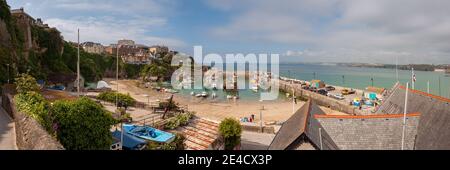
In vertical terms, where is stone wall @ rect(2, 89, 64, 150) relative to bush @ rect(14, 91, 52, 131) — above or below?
below

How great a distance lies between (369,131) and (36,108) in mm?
14139

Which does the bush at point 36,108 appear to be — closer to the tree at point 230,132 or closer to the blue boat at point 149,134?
the blue boat at point 149,134

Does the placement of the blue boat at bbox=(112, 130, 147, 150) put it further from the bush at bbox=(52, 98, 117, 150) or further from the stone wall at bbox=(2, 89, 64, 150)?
the stone wall at bbox=(2, 89, 64, 150)

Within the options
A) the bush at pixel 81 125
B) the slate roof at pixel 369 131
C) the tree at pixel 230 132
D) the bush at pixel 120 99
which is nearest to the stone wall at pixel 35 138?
the bush at pixel 81 125

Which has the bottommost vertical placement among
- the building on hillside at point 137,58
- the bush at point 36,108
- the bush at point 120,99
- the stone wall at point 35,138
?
the bush at point 120,99

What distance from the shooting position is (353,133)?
35.4 feet

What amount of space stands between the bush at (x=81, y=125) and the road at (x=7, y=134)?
1673 mm

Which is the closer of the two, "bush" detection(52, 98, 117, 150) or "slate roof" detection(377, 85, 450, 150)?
"slate roof" detection(377, 85, 450, 150)

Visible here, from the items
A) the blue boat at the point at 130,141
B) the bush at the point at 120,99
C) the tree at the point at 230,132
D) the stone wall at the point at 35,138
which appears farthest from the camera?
the bush at the point at 120,99

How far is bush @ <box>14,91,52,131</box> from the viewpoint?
399 inches

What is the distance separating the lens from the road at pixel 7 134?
32.9 ft

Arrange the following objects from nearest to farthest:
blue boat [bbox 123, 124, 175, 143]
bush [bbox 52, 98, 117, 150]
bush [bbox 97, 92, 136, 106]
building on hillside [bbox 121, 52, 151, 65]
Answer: bush [bbox 52, 98, 117, 150], blue boat [bbox 123, 124, 175, 143], bush [bbox 97, 92, 136, 106], building on hillside [bbox 121, 52, 151, 65]

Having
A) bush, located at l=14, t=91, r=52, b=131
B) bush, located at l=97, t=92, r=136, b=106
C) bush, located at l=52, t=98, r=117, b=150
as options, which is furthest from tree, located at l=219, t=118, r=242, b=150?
bush, located at l=97, t=92, r=136, b=106
